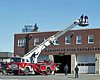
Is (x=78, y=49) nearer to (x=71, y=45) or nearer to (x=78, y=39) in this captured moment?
(x=71, y=45)

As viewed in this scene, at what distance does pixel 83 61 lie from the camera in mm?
48344

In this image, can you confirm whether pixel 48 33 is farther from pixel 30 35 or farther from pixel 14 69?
pixel 14 69

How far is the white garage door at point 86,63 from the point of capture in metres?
47.5

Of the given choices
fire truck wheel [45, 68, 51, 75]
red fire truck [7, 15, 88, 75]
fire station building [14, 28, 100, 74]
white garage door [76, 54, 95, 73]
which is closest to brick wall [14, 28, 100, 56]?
fire station building [14, 28, 100, 74]

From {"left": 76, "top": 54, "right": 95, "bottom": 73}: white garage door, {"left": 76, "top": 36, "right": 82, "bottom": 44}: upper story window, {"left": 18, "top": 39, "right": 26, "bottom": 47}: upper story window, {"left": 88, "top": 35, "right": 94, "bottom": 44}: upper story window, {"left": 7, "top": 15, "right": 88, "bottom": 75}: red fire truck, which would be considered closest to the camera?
{"left": 7, "top": 15, "right": 88, "bottom": 75}: red fire truck

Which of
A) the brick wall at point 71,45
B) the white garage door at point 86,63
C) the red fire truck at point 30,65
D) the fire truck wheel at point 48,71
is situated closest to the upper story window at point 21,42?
the brick wall at point 71,45

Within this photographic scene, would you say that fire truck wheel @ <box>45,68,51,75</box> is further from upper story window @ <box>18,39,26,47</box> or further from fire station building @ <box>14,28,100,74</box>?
upper story window @ <box>18,39,26,47</box>

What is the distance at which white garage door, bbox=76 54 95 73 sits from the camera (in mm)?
47469

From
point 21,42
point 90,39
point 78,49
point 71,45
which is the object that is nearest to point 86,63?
point 78,49

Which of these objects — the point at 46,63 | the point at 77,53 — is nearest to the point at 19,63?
the point at 46,63

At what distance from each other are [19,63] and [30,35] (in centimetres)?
1827

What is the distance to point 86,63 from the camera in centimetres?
4812

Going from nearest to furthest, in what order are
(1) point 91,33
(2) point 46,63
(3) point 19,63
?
(3) point 19,63 < (2) point 46,63 < (1) point 91,33

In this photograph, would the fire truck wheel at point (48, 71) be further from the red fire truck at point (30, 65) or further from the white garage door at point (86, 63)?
the white garage door at point (86, 63)
